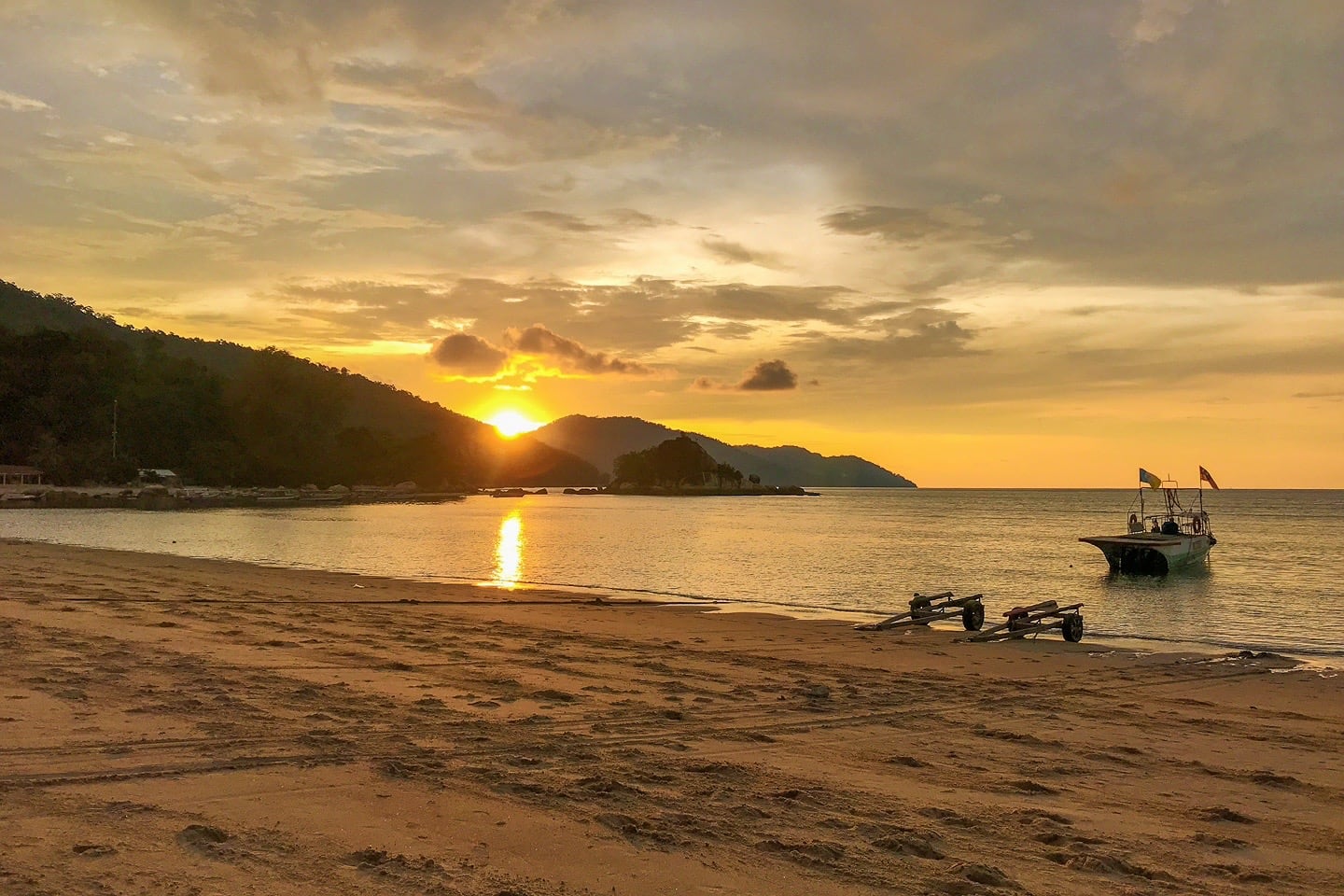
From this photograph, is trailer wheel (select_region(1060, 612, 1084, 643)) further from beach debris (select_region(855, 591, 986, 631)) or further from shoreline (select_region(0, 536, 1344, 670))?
beach debris (select_region(855, 591, 986, 631))

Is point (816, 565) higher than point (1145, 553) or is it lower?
lower

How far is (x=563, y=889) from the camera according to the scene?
18.6ft

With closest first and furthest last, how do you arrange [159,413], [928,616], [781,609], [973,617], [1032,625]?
[1032,625]
[973,617]
[928,616]
[781,609]
[159,413]

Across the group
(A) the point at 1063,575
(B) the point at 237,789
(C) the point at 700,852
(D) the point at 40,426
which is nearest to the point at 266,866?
(B) the point at 237,789

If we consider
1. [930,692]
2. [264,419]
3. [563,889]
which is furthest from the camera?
[264,419]

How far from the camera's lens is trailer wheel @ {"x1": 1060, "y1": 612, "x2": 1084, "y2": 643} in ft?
69.2

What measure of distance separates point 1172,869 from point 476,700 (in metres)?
7.62

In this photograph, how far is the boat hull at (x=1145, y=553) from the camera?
153 feet

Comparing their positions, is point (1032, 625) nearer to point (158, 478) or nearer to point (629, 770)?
point (629, 770)

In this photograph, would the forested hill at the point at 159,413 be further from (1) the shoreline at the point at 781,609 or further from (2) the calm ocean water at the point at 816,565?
(1) the shoreline at the point at 781,609

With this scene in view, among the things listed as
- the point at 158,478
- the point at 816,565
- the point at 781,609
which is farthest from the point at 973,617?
the point at 158,478

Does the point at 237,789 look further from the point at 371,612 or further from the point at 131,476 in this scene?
the point at 131,476

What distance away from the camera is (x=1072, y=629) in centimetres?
2114

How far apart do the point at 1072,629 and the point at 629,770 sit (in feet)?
52.6
